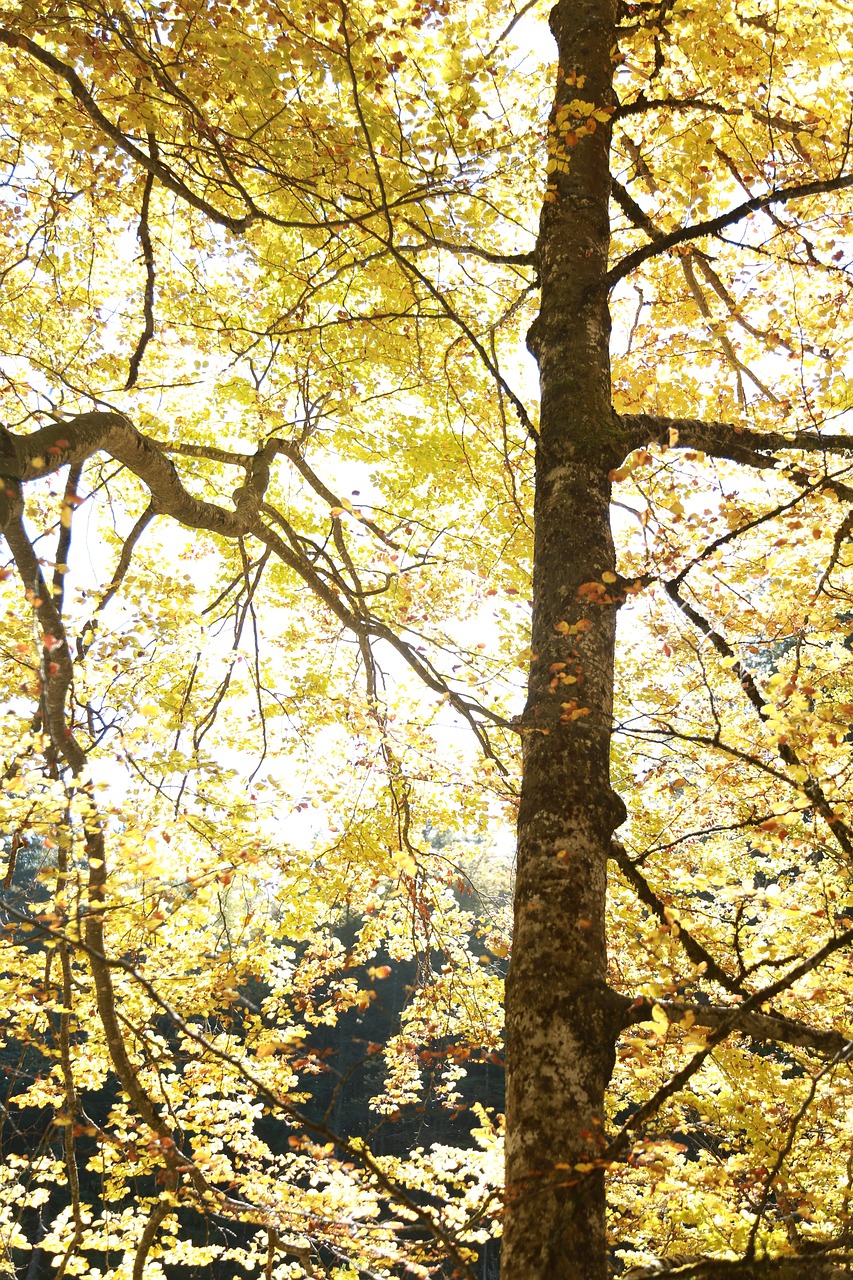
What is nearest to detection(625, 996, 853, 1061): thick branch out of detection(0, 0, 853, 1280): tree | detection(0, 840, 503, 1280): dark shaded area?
detection(0, 0, 853, 1280): tree

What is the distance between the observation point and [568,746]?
2.50 metres

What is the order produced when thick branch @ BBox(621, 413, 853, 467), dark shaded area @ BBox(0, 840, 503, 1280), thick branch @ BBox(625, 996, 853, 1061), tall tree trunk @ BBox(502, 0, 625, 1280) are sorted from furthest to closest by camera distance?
dark shaded area @ BBox(0, 840, 503, 1280) → thick branch @ BBox(621, 413, 853, 467) → thick branch @ BBox(625, 996, 853, 1061) → tall tree trunk @ BBox(502, 0, 625, 1280)

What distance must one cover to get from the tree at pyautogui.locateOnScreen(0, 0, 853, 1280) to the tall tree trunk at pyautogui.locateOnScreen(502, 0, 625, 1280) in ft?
0.05

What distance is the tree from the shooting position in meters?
2.46

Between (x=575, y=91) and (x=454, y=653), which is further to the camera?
(x=454, y=653)

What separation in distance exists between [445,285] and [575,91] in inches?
117

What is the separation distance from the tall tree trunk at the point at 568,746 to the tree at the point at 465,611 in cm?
1

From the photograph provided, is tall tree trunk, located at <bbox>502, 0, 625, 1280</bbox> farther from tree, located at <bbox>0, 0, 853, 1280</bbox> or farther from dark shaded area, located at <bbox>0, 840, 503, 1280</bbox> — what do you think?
dark shaded area, located at <bbox>0, 840, 503, 1280</bbox>

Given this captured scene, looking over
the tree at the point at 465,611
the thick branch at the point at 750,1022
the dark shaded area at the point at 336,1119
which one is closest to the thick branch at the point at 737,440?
the tree at the point at 465,611

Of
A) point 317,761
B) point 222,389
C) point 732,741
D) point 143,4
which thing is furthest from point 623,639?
point 143,4

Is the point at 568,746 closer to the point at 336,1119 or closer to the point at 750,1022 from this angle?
the point at 750,1022

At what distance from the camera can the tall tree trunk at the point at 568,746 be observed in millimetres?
1838

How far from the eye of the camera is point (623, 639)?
7844 millimetres

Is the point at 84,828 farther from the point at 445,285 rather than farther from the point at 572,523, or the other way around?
the point at 445,285
